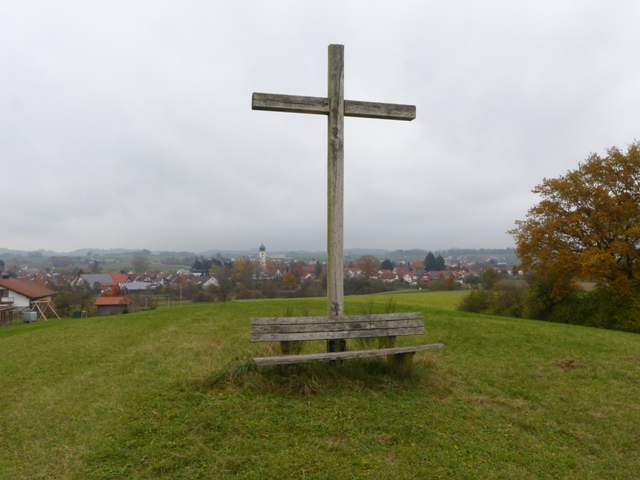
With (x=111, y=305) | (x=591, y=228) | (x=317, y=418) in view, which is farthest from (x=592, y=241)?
(x=111, y=305)

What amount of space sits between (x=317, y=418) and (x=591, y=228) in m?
20.1

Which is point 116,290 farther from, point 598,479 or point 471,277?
point 598,479

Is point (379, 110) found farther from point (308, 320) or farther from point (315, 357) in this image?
point (315, 357)

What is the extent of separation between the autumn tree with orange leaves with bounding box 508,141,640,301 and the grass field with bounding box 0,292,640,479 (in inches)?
522

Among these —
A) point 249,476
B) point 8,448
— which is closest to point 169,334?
point 8,448

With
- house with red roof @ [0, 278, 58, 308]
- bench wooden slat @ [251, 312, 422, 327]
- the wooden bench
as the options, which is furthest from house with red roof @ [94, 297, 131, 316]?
the wooden bench

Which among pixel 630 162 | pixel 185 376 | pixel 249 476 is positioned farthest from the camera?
pixel 630 162

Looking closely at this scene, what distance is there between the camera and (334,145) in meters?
5.33

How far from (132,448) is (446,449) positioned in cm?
274

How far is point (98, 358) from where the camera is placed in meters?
7.28

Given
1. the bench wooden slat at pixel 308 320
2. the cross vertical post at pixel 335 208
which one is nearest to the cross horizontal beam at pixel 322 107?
the cross vertical post at pixel 335 208

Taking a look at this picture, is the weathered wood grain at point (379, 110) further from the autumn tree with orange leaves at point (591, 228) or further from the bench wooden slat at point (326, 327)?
the autumn tree with orange leaves at point (591, 228)

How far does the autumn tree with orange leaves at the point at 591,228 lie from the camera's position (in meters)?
18.1

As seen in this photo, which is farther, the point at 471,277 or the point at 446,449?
the point at 471,277
